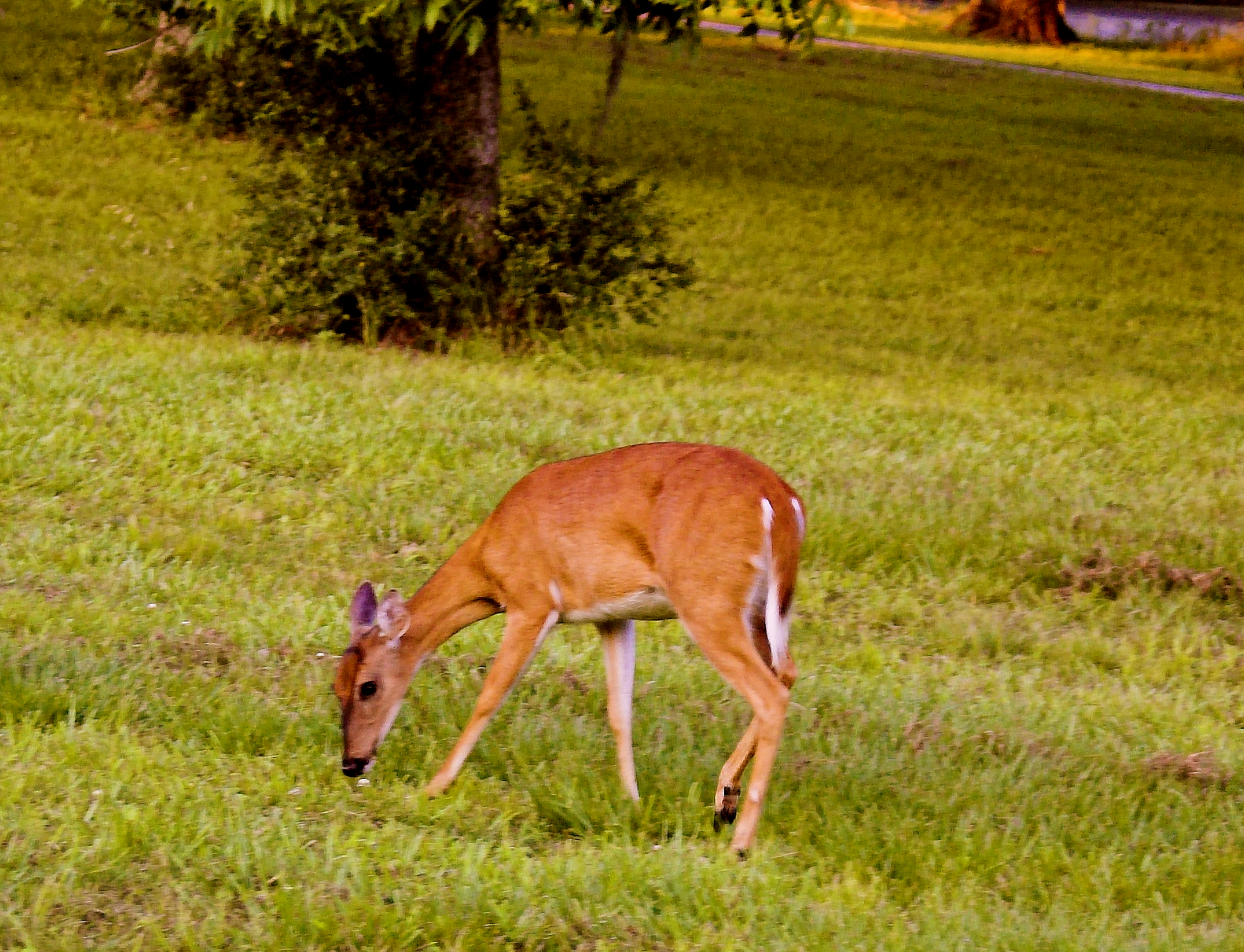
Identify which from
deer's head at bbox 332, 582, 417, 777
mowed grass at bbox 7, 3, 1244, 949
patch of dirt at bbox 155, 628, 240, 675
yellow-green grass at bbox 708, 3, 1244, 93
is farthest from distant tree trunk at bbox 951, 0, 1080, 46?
deer's head at bbox 332, 582, 417, 777

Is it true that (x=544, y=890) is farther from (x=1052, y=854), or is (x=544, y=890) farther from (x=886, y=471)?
(x=886, y=471)

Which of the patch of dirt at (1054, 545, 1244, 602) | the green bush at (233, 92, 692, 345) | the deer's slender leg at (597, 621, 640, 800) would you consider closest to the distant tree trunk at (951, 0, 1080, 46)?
the green bush at (233, 92, 692, 345)

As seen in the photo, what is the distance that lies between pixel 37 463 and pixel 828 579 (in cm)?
372

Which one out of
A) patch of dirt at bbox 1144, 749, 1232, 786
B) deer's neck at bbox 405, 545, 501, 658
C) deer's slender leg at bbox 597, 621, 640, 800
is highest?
→ deer's neck at bbox 405, 545, 501, 658

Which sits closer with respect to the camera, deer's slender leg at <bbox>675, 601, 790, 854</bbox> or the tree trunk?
deer's slender leg at <bbox>675, 601, 790, 854</bbox>

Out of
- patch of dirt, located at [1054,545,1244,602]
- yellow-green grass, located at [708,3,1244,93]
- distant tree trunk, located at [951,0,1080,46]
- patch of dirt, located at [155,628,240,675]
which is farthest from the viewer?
distant tree trunk, located at [951,0,1080,46]

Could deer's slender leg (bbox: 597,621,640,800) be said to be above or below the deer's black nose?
above

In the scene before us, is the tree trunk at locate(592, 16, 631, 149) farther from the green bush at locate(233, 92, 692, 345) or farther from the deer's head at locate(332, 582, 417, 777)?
the deer's head at locate(332, 582, 417, 777)

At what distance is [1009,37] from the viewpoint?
1662 inches

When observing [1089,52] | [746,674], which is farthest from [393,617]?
[1089,52]

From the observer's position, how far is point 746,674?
4391 millimetres

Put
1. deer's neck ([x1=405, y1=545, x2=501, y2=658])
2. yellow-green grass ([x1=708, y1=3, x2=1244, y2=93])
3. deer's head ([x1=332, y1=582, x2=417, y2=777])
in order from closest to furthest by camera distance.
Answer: deer's head ([x1=332, y1=582, x2=417, y2=777]) < deer's neck ([x1=405, y1=545, x2=501, y2=658]) < yellow-green grass ([x1=708, y1=3, x2=1244, y2=93])

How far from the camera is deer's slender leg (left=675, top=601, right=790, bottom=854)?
434 cm

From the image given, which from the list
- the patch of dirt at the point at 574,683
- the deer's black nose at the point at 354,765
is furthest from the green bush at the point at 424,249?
the deer's black nose at the point at 354,765
